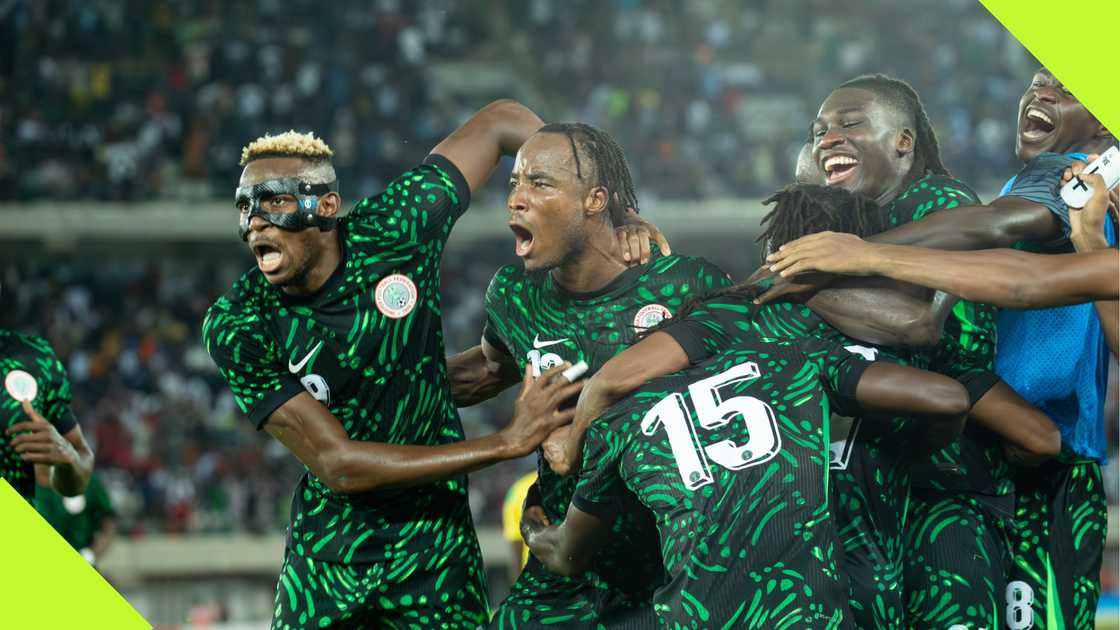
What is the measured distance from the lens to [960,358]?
441cm

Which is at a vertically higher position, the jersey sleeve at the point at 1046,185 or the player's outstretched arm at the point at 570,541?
the jersey sleeve at the point at 1046,185

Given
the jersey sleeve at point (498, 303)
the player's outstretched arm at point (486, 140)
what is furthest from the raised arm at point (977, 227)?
the player's outstretched arm at point (486, 140)

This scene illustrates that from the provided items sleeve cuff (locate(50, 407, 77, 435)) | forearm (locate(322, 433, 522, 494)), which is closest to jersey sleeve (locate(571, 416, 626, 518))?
forearm (locate(322, 433, 522, 494))

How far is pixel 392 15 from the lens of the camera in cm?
2231

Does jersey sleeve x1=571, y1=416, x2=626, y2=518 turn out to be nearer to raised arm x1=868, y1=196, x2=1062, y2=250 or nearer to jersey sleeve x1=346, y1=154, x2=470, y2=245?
raised arm x1=868, y1=196, x2=1062, y2=250

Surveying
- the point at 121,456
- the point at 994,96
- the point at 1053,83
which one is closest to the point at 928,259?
the point at 1053,83

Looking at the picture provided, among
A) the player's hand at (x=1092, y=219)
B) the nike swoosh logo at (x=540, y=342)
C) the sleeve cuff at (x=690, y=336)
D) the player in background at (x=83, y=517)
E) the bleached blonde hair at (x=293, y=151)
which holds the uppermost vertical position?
the player's hand at (x=1092, y=219)

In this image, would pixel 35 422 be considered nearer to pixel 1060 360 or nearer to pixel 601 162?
pixel 601 162

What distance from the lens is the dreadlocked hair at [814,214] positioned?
13.8 feet

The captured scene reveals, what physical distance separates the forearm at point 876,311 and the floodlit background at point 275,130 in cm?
1178

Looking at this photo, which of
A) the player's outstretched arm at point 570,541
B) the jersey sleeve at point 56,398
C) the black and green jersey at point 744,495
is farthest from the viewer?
the jersey sleeve at point 56,398

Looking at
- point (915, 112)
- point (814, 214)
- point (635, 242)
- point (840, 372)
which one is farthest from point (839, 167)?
point (840, 372)

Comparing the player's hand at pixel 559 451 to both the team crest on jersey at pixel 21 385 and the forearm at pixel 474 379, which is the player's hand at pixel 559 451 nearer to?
the forearm at pixel 474 379

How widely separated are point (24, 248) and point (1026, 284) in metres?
17.4
